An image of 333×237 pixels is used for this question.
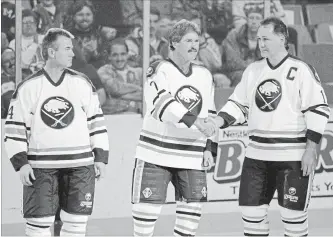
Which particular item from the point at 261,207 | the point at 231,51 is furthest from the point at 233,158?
the point at 261,207

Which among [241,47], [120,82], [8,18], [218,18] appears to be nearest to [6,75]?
[8,18]

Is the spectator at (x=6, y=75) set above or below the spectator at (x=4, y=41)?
below

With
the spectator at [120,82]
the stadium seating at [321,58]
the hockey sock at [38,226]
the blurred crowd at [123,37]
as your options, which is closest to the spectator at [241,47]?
the blurred crowd at [123,37]

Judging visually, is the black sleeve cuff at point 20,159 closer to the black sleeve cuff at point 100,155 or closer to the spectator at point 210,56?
the black sleeve cuff at point 100,155

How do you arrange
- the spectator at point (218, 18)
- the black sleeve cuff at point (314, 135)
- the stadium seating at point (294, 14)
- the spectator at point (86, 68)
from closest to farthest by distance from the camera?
1. the black sleeve cuff at point (314, 135)
2. the spectator at point (86, 68)
3. the spectator at point (218, 18)
4. the stadium seating at point (294, 14)

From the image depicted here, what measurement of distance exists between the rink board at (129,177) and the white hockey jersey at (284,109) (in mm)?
1949

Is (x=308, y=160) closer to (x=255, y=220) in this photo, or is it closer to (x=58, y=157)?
(x=255, y=220)

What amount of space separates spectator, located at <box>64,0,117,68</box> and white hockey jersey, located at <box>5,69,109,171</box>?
80.8 inches

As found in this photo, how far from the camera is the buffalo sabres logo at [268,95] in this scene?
5.64 metres

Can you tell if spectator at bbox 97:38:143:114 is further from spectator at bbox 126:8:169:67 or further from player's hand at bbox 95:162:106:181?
player's hand at bbox 95:162:106:181

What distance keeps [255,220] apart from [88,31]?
8.02 feet

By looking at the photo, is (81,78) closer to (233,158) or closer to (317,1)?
(233,158)

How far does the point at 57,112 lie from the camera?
5391mm

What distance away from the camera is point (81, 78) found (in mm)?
5500
